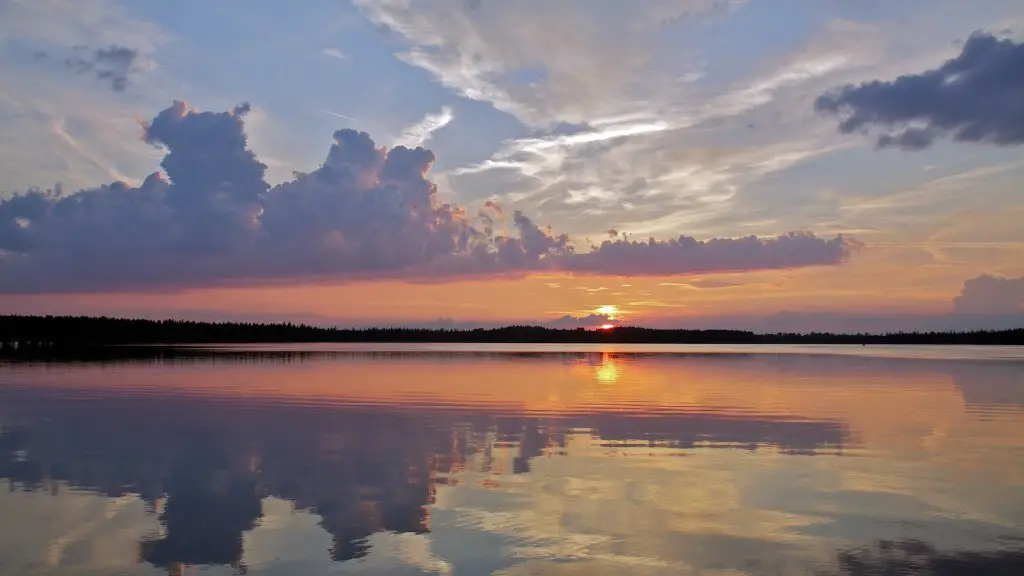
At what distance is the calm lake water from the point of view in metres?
11.3

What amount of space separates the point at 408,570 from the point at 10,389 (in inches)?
1482

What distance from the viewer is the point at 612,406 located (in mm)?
32938

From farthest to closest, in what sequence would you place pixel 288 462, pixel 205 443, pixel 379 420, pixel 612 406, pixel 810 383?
pixel 810 383 < pixel 612 406 < pixel 379 420 < pixel 205 443 < pixel 288 462

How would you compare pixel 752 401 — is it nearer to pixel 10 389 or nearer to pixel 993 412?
pixel 993 412

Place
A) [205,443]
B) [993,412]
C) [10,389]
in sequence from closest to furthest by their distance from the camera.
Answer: [205,443], [993,412], [10,389]

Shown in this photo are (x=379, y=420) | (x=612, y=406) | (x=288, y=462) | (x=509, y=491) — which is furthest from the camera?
(x=612, y=406)

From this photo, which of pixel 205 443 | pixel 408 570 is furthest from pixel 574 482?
pixel 205 443

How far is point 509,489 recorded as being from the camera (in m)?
15.9

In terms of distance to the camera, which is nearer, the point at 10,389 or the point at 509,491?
the point at 509,491

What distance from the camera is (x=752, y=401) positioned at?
35.7m

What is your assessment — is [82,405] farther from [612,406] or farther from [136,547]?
[136,547]

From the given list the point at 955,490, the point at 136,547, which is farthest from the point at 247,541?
the point at 955,490

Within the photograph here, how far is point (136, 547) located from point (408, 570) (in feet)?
13.7

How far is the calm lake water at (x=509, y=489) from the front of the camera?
37.2 ft
